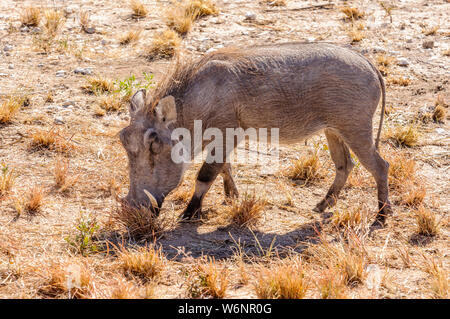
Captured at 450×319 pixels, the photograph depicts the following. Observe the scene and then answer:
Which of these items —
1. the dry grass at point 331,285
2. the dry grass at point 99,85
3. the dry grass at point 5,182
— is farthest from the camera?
the dry grass at point 99,85

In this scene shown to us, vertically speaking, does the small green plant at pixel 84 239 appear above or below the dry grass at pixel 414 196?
above

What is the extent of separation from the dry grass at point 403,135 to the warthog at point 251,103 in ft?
5.69

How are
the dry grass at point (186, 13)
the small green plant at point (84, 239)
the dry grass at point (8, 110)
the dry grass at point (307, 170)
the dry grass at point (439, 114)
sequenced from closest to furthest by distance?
the small green plant at point (84, 239)
the dry grass at point (307, 170)
the dry grass at point (8, 110)
the dry grass at point (439, 114)
the dry grass at point (186, 13)

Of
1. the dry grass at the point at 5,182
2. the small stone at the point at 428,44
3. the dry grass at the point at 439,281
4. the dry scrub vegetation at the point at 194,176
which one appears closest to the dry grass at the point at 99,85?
the dry scrub vegetation at the point at 194,176

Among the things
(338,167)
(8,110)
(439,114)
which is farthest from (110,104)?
(439,114)

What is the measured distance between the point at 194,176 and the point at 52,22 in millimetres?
4889

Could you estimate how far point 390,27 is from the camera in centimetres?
975

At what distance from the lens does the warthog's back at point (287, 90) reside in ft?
15.9

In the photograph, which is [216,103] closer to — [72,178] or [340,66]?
[340,66]

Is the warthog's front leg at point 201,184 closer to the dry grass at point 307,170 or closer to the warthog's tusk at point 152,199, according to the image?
the warthog's tusk at point 152,199

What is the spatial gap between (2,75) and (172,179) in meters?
4.32

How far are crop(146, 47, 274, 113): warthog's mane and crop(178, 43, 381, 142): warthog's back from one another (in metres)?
0.01

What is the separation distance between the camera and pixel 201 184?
4.99 m
